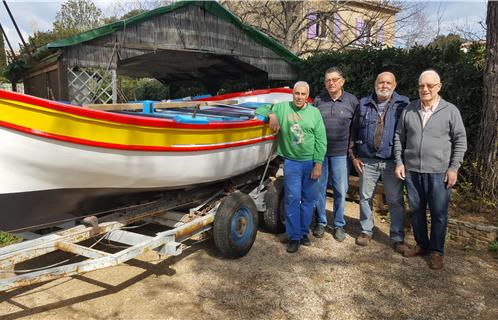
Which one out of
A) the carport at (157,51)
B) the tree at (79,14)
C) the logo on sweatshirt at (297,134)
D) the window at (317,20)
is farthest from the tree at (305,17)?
the tree at (79,14)

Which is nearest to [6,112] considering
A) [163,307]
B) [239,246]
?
[163,307]

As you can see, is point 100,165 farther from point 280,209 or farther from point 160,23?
point 160,23

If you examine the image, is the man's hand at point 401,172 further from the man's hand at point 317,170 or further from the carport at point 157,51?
the carport at point 157,51

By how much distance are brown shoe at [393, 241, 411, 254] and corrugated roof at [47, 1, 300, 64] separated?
515cm

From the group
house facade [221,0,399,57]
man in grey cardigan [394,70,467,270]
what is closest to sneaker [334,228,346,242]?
man in grey cardigan [394,70,467,270]

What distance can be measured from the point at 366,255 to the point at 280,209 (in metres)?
1.09

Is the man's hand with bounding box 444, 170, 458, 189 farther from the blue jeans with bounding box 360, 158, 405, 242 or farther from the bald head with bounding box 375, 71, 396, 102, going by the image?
the bald head with bounding box 375, 71, 396, 102

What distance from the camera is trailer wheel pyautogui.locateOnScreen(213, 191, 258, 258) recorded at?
148 inches

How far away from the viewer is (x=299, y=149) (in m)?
3.98

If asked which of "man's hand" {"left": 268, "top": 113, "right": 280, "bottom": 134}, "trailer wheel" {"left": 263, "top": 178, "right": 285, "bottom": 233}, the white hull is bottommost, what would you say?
"trailer wheel" {"left": 263, "top": 178, "right": 285, "bottom": 233}

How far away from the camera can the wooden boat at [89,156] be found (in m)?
2.66

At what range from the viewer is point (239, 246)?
3965mm

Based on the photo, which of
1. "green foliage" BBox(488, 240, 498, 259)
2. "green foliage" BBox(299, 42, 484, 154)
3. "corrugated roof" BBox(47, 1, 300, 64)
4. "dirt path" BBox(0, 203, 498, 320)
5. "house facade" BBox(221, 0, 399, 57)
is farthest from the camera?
"house facade" BBox(221, 0, 399, 57)

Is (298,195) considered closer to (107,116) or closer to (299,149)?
(299,149)
